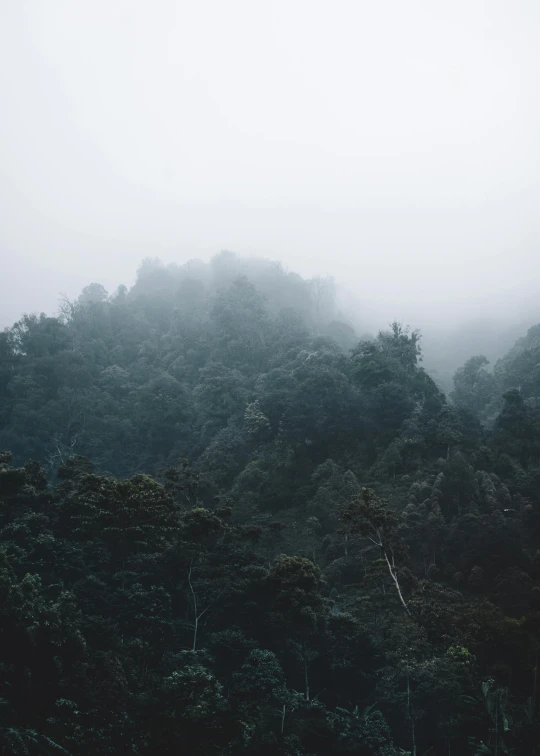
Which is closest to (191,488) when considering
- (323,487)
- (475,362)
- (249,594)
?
(323,487)

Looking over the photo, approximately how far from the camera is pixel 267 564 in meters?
24.1

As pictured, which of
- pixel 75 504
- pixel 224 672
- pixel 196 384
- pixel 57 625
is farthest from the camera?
pixel 196 384

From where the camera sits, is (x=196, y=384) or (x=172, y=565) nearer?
(x=172, y=565)

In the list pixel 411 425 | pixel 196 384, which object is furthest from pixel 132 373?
pixel 411 425

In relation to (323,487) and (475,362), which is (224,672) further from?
(475,362)

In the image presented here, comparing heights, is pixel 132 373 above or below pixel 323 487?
above

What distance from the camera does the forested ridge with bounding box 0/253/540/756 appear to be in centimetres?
1392

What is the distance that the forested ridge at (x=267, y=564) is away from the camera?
13.9 m

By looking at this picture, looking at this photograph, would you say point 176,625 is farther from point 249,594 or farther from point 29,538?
point 29,538

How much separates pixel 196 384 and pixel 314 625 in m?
32.3

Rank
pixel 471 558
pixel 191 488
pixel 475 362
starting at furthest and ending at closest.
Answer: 1. pixel 475 362
2. pixel 191 488
3. pixel 471 558

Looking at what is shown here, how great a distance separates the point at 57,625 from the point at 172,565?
6.61 metres

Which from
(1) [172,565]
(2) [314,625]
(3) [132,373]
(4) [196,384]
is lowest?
(2) [314,625]

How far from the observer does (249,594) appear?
20172mm
